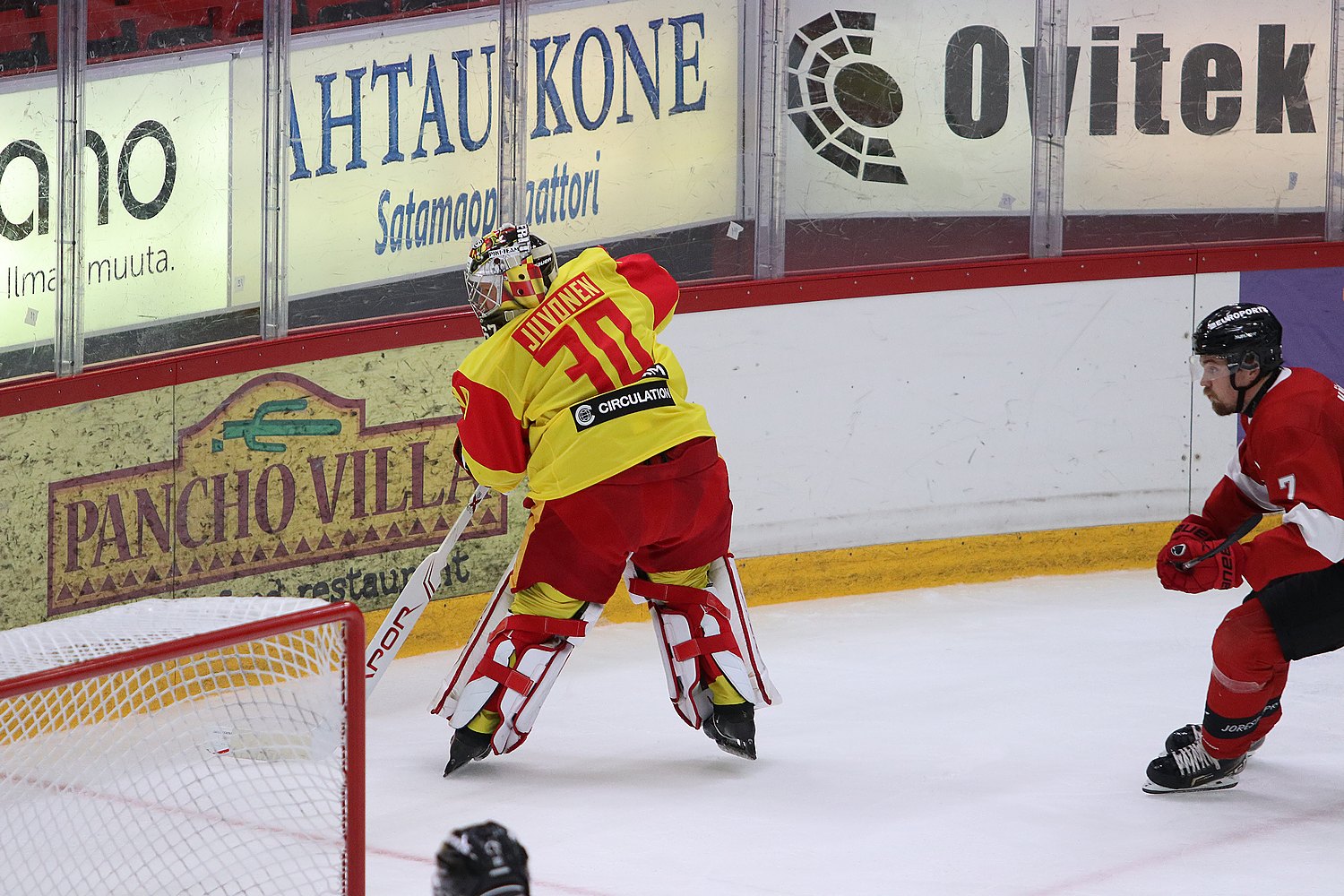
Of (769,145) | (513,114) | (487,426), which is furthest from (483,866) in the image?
(769,145)

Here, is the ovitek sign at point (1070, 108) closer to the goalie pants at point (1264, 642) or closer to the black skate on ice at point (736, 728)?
the black skate on ice at point (736, 728)

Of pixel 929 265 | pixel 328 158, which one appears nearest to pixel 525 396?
pixel 328 158

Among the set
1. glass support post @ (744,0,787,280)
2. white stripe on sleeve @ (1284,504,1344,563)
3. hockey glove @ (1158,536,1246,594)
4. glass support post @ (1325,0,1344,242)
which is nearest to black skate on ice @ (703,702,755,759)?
hockey glove @ (1158,536,1246,594)

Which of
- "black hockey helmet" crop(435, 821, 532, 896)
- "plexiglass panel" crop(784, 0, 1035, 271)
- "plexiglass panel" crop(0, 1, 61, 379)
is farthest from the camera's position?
"plexiglass panel" crop(784, 0, 1035, 271)

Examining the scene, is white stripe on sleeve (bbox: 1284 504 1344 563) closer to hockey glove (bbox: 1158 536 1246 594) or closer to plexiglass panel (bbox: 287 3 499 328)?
hockey glove (bbox: 1158 536 1246 594)

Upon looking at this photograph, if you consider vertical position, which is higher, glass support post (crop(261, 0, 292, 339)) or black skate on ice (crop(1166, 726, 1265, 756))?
glass support post (crop(261, 0, 292, 339))

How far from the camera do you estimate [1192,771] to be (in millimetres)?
3803

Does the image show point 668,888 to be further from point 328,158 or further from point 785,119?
point 785,119

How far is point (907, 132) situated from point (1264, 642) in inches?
114

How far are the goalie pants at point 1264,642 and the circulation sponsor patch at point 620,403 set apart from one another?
128 cm

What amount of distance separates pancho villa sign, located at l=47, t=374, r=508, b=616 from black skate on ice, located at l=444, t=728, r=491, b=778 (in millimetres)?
1032

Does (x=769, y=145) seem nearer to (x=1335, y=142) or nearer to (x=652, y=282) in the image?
(x=652, y=282)

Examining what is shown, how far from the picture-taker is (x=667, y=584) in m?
4.06

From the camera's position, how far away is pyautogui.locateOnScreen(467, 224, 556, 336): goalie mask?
13.1 ft
